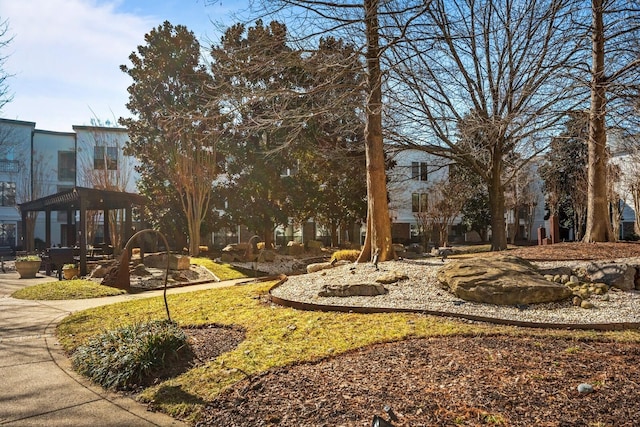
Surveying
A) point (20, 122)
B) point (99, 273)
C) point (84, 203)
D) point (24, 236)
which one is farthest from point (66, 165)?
point (99, 273)

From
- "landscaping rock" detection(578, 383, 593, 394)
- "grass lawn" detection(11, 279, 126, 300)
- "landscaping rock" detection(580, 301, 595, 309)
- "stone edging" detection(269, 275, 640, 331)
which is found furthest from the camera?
"grass lawn" detection(11, 279, 126, 300)

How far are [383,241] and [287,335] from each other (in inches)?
217

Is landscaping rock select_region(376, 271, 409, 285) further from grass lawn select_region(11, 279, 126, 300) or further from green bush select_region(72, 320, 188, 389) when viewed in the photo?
grass lawn select_region(11, 279, 126, 300)

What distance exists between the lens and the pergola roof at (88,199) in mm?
15289

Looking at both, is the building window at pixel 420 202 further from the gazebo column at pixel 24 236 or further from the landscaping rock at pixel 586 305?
the landscaping rock at pixel 586 305

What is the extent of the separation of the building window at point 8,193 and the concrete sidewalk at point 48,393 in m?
30.3

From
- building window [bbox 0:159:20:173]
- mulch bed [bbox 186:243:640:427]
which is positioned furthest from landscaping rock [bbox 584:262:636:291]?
building window [bbox 0:159:20:173]

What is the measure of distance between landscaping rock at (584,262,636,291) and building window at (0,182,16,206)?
117 feet

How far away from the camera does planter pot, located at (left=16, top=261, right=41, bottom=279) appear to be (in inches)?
621

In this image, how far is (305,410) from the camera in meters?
3.48

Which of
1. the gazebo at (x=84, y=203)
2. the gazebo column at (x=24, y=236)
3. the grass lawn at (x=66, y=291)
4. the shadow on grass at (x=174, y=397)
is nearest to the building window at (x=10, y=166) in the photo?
the gazebo column at (x=24, y=236)

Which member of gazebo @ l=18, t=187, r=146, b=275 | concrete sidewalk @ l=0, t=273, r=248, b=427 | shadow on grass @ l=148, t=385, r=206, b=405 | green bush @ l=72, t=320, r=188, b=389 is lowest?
concrete sidewalk @ l=0, t=273, r=248, b=427

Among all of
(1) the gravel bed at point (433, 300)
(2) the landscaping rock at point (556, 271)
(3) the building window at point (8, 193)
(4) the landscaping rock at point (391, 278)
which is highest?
(3) the building window at point (8, 193)

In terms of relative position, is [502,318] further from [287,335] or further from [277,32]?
[277,32]
